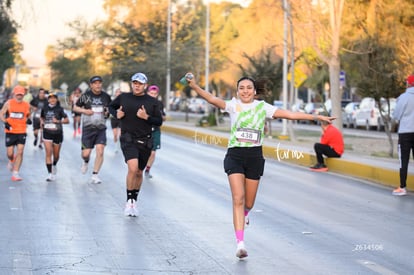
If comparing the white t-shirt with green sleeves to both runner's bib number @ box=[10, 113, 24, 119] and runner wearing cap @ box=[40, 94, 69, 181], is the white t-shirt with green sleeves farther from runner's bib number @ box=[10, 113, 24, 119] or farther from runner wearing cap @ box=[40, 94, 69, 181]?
runner's bib number @ box=[10, 113, 24, 119]

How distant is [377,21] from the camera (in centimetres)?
2727

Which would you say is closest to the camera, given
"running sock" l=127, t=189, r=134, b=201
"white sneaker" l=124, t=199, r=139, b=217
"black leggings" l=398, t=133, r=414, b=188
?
"white sneaker" l=124, t=199, r=139, b=217

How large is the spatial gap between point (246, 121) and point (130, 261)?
1844mm

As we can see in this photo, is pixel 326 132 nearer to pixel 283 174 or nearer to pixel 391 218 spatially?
pixel 283 174

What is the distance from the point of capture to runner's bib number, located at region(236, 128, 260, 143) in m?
9.20

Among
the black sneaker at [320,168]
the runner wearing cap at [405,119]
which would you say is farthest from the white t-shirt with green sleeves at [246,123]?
the black sneaker at [320,168]

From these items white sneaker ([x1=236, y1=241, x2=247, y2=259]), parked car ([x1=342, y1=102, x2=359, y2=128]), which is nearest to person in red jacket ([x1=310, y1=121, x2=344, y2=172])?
white sneaker ([x1=236, y1=241, x2=247, y2=259])

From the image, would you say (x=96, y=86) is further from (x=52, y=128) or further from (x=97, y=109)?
(x=52, y=128)

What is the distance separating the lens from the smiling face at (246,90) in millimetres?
9211

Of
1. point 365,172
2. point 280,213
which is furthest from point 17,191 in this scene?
point 365,172

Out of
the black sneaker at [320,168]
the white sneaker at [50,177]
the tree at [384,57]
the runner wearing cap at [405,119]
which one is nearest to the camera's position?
the runner wearing cap at [405,119]

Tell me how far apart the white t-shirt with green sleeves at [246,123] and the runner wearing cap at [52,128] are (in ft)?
26.1

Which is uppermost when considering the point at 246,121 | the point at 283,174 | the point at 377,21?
the point at 377,21

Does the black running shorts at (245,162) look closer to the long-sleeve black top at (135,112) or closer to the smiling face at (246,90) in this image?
the smiling face at (246,90)
